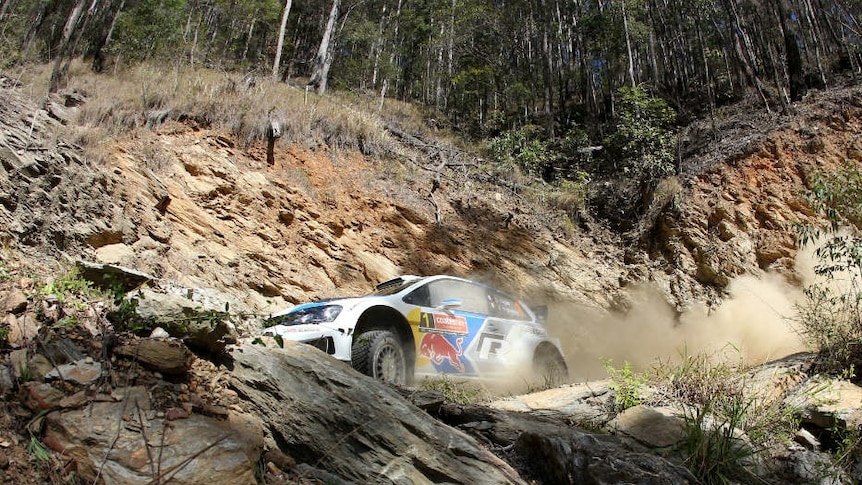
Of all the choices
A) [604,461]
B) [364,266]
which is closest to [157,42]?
[364,266]

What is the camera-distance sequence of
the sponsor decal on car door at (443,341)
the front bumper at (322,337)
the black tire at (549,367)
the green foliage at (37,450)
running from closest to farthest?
the green foliage at (37,450)
the front bumper at (322,337)
the sponsor decal on car door at (443,341)
the black tire at (549,367)

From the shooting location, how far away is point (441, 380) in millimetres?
6434

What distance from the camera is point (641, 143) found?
671 inches

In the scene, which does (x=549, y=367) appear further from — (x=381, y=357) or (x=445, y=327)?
(x=381, y=357)

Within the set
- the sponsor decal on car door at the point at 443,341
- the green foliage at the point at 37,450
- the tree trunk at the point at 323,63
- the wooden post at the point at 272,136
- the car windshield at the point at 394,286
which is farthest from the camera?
the tree trunk at the point at 323,63

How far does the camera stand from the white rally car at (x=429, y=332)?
568 centimetres

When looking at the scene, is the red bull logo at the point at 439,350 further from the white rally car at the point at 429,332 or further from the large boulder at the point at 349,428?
the large boulder at the point at 349,428

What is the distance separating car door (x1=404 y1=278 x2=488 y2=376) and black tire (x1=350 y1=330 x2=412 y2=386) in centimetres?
24

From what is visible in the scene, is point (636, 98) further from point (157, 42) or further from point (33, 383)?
point (33, 383)

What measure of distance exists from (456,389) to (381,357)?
1.10m

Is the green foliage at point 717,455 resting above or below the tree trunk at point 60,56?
below

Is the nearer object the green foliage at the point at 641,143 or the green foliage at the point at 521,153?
the green foliage at the point at 641,143

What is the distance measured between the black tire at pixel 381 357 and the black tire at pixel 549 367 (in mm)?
Result: 2472

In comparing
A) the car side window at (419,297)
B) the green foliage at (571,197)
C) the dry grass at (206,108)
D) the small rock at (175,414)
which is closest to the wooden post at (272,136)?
the dry grass at (206,108)
